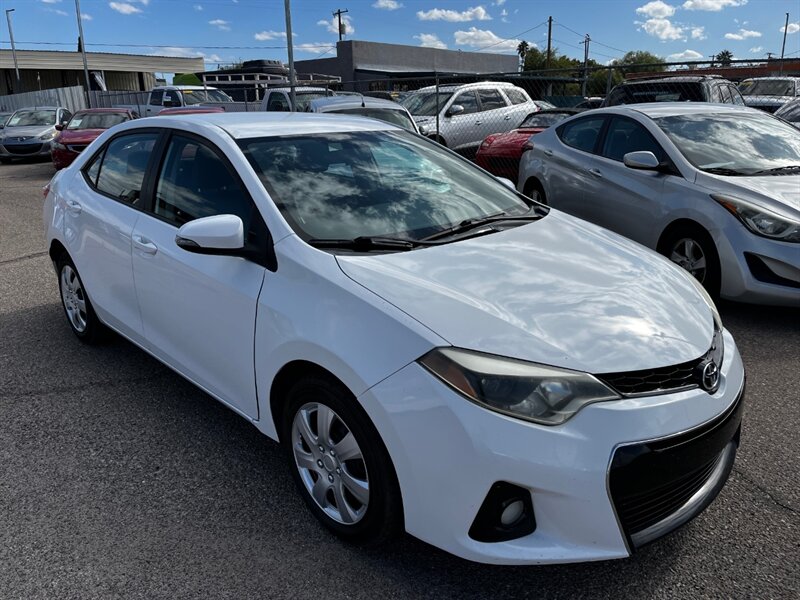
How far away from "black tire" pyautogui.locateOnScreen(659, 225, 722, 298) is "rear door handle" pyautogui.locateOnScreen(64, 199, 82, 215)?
4.34m

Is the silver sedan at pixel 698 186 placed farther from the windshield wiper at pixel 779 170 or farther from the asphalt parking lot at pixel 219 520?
the asphalt parking lot at pixel 219 520

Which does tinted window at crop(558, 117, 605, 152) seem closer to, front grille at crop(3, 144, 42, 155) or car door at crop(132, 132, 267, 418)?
car door at crop(132, 132, 267, 418)

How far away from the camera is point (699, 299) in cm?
285

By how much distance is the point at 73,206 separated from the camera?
14.3 feet

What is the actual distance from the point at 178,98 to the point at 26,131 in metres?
4.45

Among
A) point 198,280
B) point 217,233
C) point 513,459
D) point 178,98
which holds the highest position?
point 178,98

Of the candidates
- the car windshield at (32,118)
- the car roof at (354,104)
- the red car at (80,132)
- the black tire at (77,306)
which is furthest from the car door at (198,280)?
the car windshield at (32,118)

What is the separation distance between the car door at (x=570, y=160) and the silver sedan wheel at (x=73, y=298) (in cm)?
459

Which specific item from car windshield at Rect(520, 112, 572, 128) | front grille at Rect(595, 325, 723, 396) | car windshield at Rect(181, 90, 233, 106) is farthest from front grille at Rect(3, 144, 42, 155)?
front grille at Rect(595, 325, 723, 396)

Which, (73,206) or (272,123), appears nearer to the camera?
(272,123)

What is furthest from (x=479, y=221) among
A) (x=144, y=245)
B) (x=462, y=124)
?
(x=462, y=124)

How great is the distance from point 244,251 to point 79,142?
13539 mm

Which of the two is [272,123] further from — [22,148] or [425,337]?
[22,148]

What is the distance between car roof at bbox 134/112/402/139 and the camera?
337cm
